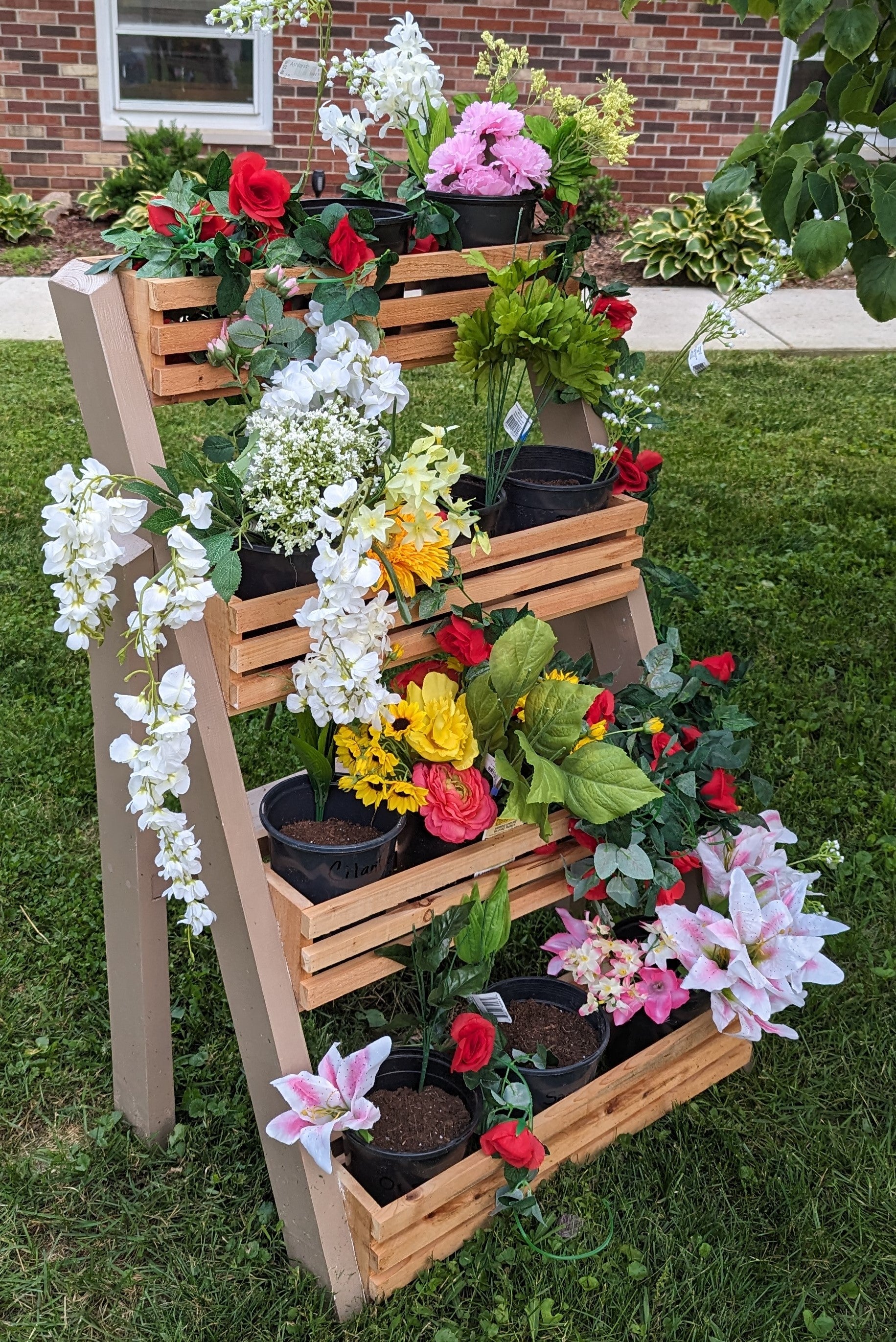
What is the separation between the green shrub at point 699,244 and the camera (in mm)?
6672

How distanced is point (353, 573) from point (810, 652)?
2350 millimetres

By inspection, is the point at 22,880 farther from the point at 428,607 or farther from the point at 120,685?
the point at 428,607

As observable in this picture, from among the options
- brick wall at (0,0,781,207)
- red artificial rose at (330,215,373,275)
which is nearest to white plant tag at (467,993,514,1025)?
red artificial rose at (330,215,373,275)

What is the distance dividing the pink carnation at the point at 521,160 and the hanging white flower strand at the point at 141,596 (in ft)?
2.73

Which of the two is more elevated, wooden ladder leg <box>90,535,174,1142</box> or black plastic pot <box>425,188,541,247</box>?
black plastic pot <box>425,188,541,247</box>

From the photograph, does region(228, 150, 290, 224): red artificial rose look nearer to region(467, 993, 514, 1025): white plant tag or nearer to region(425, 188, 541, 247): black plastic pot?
region(425, 188, 541, 247): black plastic pot

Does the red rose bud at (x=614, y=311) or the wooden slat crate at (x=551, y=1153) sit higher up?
the red rose bud at (x=614, y=311)

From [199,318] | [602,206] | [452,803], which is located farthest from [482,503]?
[602,206]

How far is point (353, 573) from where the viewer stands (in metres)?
1.38

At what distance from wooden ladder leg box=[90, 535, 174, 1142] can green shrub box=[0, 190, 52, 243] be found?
565 cm

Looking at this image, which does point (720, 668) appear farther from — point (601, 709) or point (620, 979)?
point (620, 979)

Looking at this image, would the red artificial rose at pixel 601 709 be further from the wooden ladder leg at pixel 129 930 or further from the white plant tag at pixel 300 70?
the white plant tag at pixel 300 70

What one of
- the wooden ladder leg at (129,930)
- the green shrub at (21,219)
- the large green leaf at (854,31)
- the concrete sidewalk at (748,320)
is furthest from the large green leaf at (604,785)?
the green shrub at (21,219)

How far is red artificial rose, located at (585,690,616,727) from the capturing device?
1.89 meters
